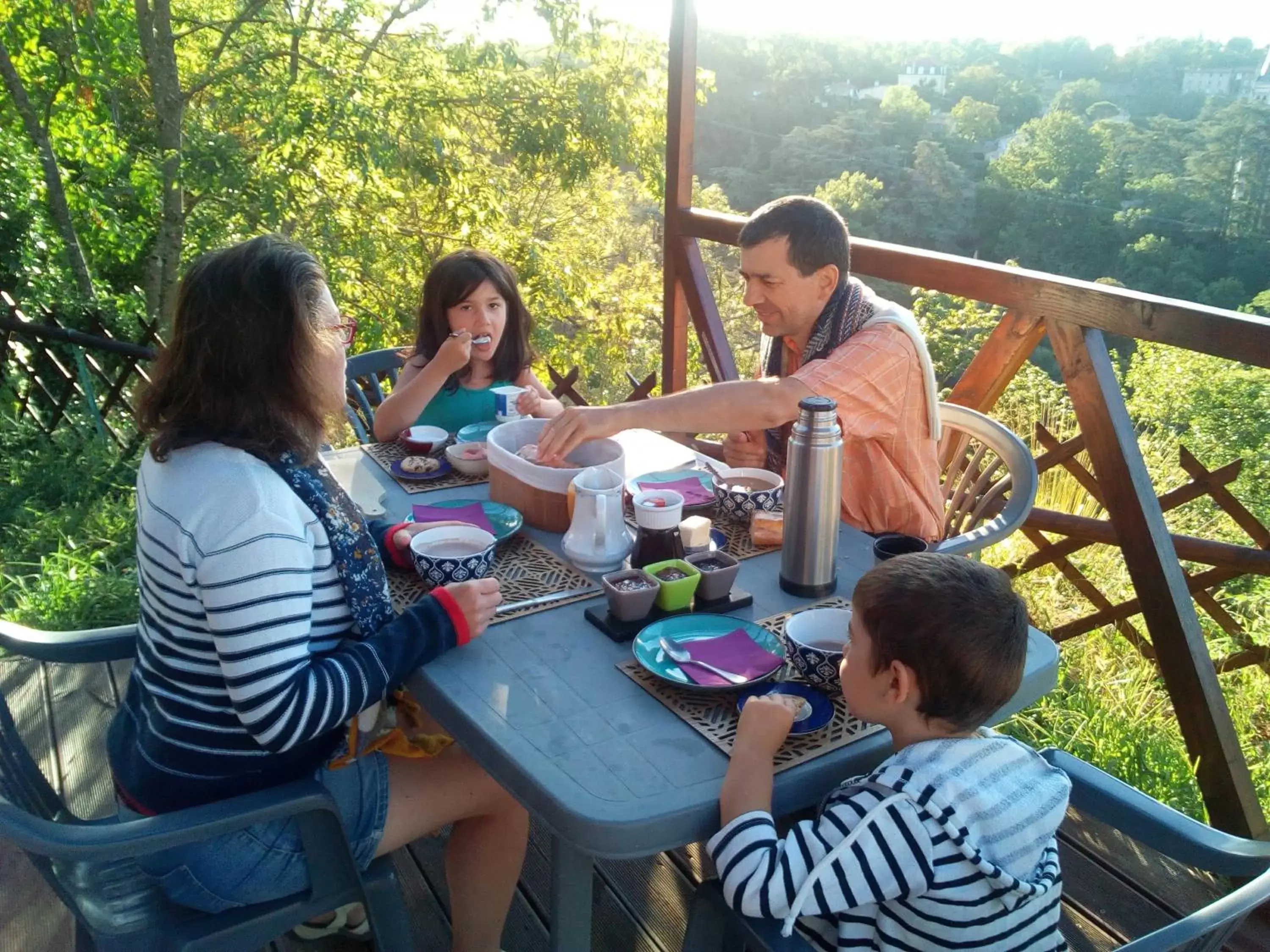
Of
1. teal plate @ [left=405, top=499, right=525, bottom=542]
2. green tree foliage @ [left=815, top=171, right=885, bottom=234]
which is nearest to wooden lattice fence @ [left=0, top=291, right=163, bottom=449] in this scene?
teal plate @ [left=405, top=499, right=525, bottom=542]

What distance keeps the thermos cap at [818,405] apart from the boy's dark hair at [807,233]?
2.32 feet

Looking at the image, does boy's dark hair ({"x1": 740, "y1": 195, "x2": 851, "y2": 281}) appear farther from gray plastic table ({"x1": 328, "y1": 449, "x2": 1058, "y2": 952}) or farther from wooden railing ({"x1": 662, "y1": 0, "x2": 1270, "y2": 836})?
gray plastic table ({"x1": 328, "y1": 449, "x2": 1058, "y2": 952})

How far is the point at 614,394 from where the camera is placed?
48.6ft

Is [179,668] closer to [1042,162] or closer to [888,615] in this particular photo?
[888,615]

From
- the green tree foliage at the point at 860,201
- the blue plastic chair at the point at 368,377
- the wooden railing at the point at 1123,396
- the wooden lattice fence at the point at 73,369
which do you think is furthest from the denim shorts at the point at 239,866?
the green tree foliage at the point at 860,201

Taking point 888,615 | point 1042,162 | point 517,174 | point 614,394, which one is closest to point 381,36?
point 517,174

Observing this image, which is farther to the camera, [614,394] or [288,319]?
[614,394]

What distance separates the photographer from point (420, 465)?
2135mm

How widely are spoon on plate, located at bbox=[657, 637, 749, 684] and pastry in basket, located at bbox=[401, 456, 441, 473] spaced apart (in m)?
0.94

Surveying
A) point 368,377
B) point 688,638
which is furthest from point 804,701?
point 368,377

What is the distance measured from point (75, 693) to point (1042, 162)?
26.8 ft

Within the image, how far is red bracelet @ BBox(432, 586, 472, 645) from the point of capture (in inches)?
52.9

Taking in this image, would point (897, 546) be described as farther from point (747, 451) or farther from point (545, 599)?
point (747, 451)

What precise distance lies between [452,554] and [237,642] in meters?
0.51
